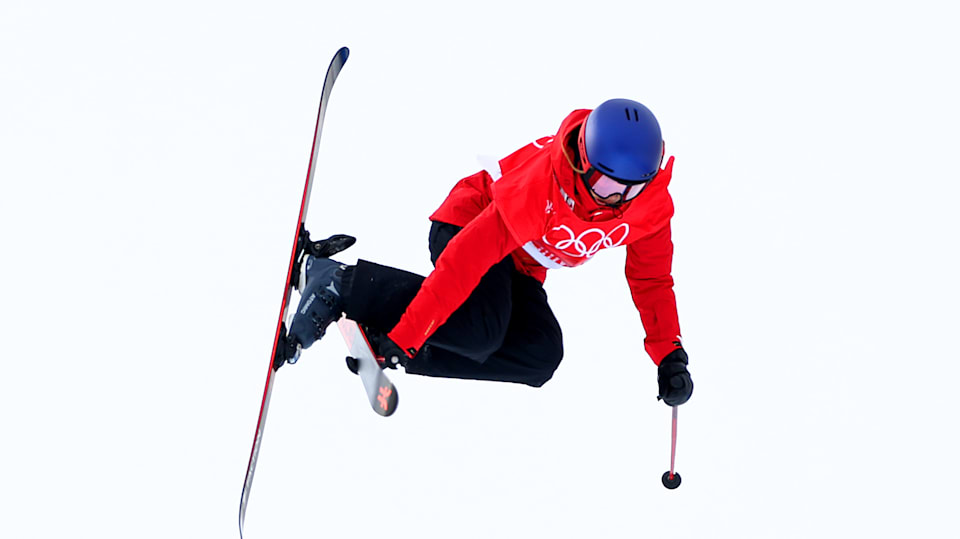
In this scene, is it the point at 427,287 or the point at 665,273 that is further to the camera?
the point at 665,273

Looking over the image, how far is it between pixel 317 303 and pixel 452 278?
0.63m

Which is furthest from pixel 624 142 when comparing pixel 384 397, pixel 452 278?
pixel 384 397

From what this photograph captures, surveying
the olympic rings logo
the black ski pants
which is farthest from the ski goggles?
the black ski pants

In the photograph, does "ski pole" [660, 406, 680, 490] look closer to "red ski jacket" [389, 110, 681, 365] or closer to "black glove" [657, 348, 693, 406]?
"black glove" [657, 348, 693, 406]

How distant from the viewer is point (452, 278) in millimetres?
3416

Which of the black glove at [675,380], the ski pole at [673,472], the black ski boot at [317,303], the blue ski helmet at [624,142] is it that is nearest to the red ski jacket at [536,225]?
the blue ski helmet at [624,142]

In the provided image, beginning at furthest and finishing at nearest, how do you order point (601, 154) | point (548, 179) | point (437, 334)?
1. point (437, 334)
2. point (548, 179)
3. point (601, 154)

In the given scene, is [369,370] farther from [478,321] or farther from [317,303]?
[478,321]

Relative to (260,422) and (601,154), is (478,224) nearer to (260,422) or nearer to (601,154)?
(601,154)

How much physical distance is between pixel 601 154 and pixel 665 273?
0.84 metres

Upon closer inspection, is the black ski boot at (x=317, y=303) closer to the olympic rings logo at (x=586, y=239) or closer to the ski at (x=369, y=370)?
the ski at (x=369, y=370)

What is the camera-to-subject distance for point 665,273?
12.3 feet

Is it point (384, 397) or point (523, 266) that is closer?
point (384, 397)

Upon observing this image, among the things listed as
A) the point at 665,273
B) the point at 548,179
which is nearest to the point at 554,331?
the point at 665,273
